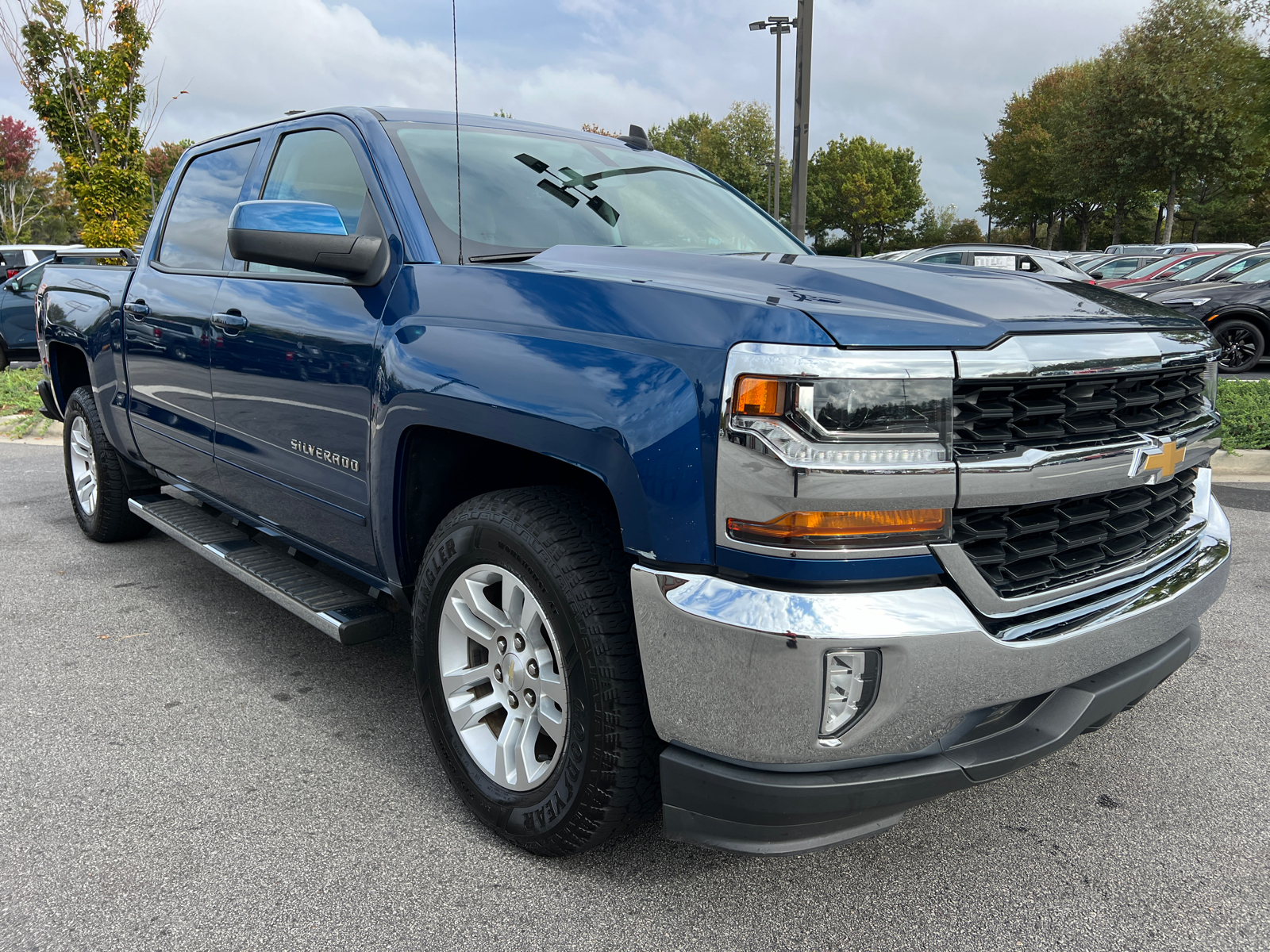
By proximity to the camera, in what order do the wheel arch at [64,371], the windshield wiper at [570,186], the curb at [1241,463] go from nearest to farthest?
1. the windshield wiper at [570,186]
2. the wheel arch at [64,371]
3. the curb at [1241,463]

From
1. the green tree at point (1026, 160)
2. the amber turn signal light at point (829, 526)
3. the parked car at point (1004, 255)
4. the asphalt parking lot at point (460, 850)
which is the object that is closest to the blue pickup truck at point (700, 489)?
the amber turn signal light at point (829, 526)

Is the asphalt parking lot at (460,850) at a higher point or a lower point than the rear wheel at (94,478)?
lower

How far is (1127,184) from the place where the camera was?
118 feet

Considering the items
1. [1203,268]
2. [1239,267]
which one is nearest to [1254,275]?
[1239,267]

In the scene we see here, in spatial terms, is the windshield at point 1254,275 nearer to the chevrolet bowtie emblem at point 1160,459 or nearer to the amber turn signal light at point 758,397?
the chevrolet bowtie emblem at point 1160,459

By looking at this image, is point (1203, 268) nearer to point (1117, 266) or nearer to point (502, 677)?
point (1117, 266)

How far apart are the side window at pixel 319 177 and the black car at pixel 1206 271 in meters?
11.9

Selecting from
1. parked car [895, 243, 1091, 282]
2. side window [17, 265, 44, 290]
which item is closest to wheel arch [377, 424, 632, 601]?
parked car [895, 243, 1091, 282]

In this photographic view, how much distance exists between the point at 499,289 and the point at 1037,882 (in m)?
1.86

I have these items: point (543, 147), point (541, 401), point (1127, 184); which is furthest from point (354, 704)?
point (1127, 184)

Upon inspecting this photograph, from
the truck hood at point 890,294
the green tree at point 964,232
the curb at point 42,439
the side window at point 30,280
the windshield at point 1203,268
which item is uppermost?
the green tree at point 964,232

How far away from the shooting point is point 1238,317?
1188 cm

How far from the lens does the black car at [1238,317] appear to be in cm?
1180

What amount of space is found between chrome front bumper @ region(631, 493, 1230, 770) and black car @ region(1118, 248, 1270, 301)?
40.6ft
